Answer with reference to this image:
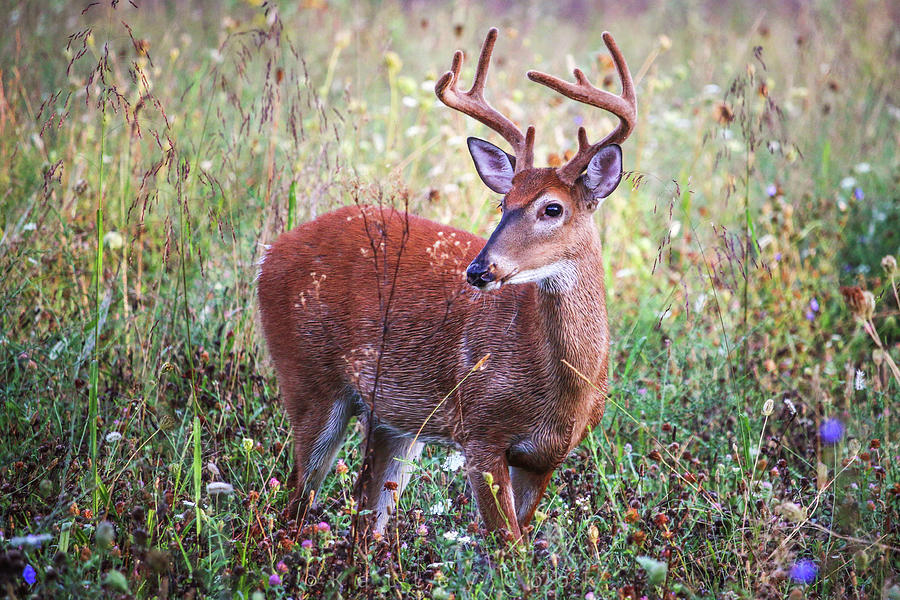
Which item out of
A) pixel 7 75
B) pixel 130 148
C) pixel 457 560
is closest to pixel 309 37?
pixel 7 75

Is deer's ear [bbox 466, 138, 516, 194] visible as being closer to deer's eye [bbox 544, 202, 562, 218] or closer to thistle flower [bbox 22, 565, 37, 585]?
deer's eye [bbox 544, 202, 562, 218]

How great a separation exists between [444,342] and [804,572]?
149 cm

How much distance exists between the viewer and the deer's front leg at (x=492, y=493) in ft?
10.6

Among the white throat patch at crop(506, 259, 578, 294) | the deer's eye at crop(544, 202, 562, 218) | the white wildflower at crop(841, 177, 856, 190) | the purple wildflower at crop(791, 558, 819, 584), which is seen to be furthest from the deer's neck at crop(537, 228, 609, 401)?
the white wildflower at crop(841, 177, 856, 190)

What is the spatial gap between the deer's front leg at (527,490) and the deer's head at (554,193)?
2.34 feet

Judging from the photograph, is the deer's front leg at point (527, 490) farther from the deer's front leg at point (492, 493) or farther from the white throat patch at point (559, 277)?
the white throat patch at point (559, 277)

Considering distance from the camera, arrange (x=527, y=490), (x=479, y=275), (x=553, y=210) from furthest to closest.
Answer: (x=527, y=490), (x=553, y=210), (x=479, y=275)

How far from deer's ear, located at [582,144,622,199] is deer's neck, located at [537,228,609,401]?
176 mm

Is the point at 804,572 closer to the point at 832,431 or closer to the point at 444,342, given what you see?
the point at 832,431

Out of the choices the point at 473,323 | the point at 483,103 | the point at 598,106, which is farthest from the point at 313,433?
the point at 598,106

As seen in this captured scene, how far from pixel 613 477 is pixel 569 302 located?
0.75 m

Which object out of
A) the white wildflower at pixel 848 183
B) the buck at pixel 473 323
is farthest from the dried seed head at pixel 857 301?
the white wildflower at pixel 848 183

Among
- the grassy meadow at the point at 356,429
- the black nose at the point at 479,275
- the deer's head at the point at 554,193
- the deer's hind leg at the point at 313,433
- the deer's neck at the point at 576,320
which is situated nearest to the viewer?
the grassy meadow at the point at 356,429

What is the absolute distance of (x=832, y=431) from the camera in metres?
3.57
